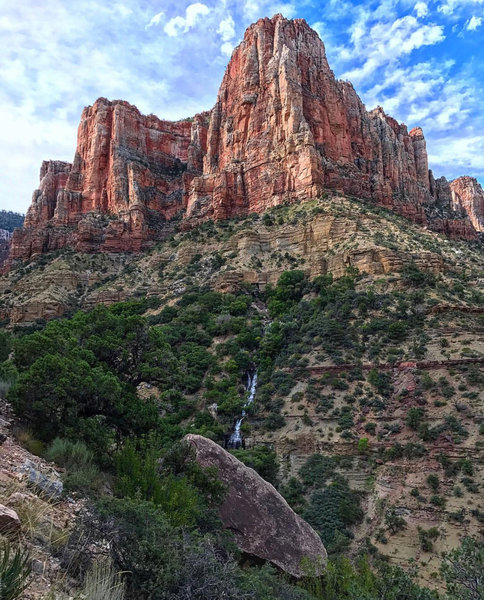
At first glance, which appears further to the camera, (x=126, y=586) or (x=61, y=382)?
(x=61, y=382)

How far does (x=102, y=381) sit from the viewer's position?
14.8 meters

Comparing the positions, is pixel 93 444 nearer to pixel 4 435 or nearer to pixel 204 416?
pixel 4 435

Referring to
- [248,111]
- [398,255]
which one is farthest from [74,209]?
[398,255]

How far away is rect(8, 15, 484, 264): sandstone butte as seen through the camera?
72875 mm

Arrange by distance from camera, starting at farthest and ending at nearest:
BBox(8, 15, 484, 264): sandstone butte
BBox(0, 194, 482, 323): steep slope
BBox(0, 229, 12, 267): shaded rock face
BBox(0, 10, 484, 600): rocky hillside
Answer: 1. BBox(0, 229, 12, 267): shaded rock face
2. BBox(8, 15, 484, 264): sandstone butte
3. BBox(0, 194, 482, 323): steep slope
4. BBox(0, 10, 484, 600): rocky hillside

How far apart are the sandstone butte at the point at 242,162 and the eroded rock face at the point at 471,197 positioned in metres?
37.2

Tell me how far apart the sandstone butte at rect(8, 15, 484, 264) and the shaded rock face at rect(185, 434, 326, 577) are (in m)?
56.0

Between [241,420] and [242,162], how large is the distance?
5508 cm

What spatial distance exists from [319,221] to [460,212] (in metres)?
64.9

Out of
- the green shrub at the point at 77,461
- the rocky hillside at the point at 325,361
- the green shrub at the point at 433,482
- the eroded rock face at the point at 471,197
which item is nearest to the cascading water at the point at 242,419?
the rocky hillside at the point at 325,361

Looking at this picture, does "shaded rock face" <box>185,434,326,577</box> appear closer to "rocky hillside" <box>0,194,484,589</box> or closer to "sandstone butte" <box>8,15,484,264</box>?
"rocky hillside" <box>0,194,484,589</box>

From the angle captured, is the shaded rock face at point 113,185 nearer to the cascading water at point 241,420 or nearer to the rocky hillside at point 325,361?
the rocky hillside at point 325,361

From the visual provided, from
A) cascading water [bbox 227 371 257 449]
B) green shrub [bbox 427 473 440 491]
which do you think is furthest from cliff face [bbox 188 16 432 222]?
green shrub [bbox 427 473 440 491]

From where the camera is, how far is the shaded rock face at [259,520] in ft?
41.0
